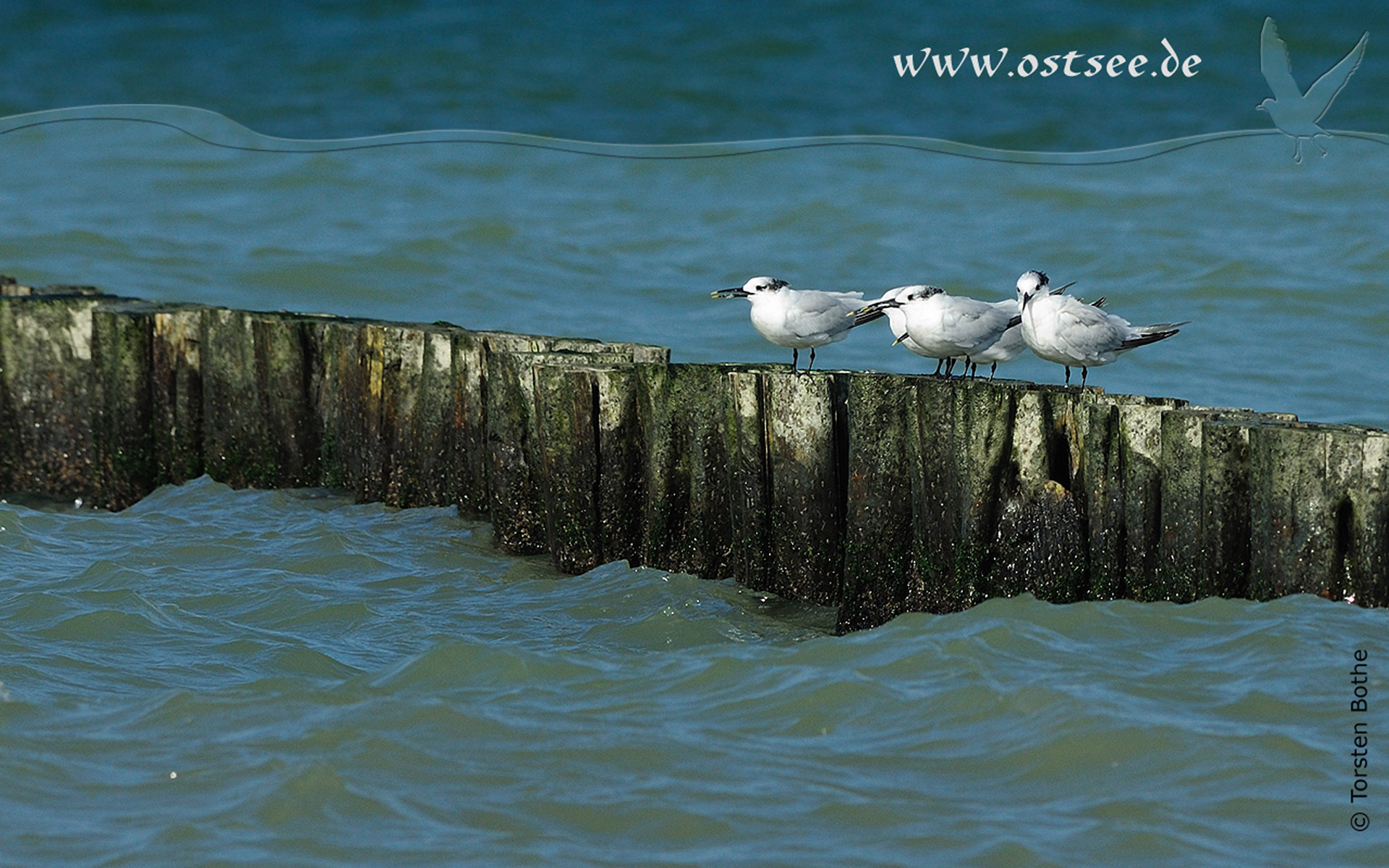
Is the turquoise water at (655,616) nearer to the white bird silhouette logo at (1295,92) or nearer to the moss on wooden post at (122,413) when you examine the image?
the moss on wooden post at (122,413)

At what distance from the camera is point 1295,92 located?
11.2 meters

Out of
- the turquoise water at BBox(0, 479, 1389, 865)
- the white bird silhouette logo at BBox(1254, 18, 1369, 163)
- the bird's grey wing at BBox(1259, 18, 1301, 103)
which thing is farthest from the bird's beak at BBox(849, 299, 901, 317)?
the white bird silhouette logo at BBox(1254, 18, 1369, 163)

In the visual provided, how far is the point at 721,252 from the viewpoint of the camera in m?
15.6

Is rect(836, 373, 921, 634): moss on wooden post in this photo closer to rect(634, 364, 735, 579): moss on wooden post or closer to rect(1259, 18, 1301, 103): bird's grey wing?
rect(634, 364, 735, 579): moss on wooden post

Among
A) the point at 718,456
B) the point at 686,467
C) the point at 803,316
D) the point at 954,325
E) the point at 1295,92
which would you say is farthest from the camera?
the point at 1295,92

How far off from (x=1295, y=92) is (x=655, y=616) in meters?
7.60

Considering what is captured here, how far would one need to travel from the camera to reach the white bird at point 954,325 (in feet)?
19.7

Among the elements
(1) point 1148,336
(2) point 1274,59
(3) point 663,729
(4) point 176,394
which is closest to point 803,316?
(1) point 1148,336

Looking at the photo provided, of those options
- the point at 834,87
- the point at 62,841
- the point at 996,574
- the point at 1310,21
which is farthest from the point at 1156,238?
the point at 62,841

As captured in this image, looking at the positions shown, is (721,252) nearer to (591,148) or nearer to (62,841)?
(591,148)

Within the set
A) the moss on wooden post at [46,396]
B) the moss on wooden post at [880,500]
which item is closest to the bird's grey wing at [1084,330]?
the moss on wooden post at [880,500]

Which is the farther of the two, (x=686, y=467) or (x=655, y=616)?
(x=686, y=467)

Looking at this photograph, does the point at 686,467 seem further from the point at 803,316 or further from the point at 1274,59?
the point at 1274,59

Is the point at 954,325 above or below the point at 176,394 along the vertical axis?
above
